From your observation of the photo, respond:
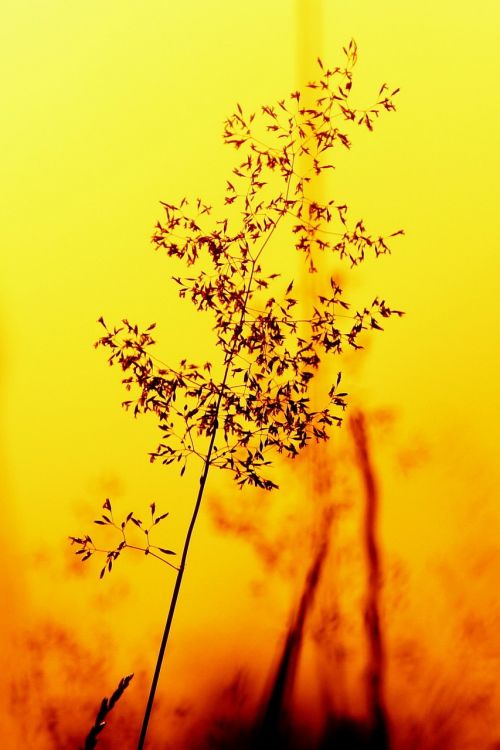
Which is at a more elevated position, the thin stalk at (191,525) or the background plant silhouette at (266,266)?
the background plant silhouette at (266,266)

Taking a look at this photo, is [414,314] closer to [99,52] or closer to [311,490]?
[311,490]

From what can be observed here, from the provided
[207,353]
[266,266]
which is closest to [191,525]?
[207,353]

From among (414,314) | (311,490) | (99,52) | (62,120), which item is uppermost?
(99,52)

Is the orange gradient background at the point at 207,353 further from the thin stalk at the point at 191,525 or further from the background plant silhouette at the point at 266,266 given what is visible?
the thin stalk at the point at 191,525

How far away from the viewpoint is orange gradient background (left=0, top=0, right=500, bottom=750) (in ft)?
5.93

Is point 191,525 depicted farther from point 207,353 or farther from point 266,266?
point 266,266

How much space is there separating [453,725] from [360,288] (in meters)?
1.14

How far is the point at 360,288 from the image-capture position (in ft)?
6.18

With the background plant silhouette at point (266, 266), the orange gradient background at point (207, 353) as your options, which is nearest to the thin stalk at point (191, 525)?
the background plant silhouette at point (266, 266)

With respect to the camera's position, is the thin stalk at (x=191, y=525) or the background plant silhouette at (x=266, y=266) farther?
the background plant silhouette at (x=266, y=266)

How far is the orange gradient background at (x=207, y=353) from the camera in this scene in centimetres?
181

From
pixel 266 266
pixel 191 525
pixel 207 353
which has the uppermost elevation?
pixel 266 266

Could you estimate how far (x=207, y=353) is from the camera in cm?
186

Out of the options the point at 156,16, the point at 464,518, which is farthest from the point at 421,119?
the point at 464,518
